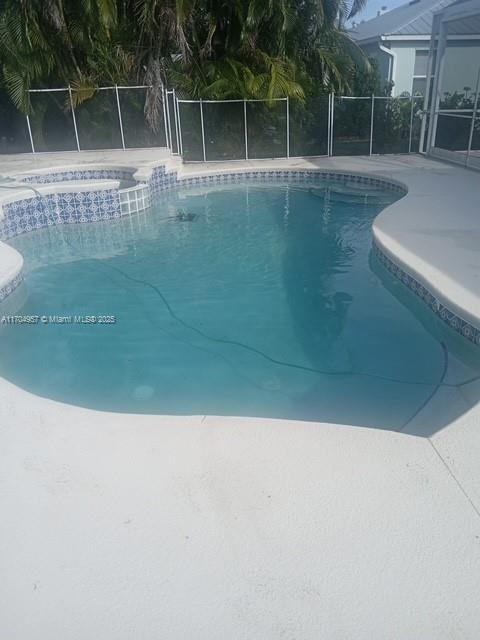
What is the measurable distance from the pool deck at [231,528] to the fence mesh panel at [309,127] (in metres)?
10.5

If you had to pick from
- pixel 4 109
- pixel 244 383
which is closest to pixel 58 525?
pixel 244 383

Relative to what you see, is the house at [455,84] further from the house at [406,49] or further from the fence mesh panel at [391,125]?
the house at [406,49]

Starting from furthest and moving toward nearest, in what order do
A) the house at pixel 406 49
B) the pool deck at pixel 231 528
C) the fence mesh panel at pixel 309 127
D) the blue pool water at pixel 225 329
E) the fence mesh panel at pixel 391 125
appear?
1. the house at pixel 406 49
2. the fence mesh panel at pixel 391 125
3. the fence mesh panel at pixel 309 127
4. the blue pool water at pixel 225 329
5. the pool deck at pixel 231 528

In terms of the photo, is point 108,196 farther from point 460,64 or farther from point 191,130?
point 460,64

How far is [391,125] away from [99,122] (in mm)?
6741

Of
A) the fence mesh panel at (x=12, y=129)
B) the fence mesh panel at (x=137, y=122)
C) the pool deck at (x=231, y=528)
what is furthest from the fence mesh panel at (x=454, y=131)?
the pool deck at (x=231, y=528)

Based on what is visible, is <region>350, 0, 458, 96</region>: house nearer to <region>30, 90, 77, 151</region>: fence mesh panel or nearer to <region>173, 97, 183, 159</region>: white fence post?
<region>173, 97, 183, 159</region>: white fence post

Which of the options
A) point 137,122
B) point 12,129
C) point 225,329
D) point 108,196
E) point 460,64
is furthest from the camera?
point 460,64

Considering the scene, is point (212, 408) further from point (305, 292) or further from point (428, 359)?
point (305, 292)

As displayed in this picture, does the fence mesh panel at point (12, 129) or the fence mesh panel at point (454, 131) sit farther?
the fence mesh panel at point (454, 131)

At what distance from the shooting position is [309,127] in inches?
471

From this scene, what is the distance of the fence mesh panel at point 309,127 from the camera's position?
11.7 m

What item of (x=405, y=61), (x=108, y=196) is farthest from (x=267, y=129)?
(x=405, y=61)

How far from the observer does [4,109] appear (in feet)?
37.9
